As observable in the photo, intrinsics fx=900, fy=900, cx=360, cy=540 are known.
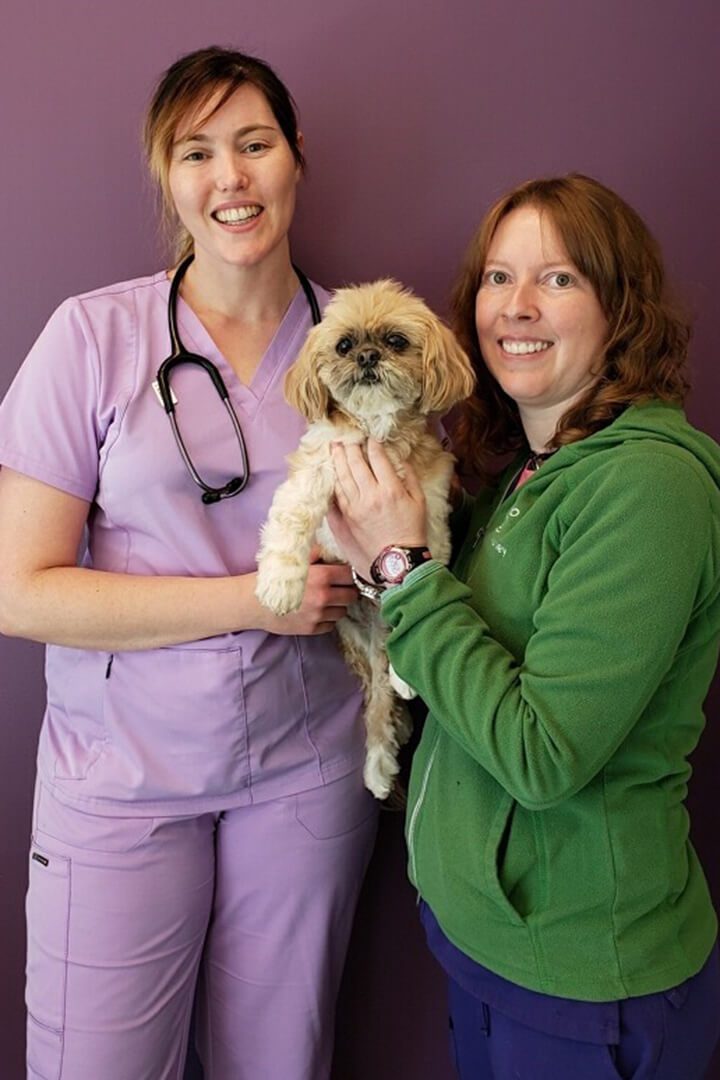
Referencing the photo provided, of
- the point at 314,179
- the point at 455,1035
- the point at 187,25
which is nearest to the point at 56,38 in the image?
the point at 187,25

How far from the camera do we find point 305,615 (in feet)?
4.35

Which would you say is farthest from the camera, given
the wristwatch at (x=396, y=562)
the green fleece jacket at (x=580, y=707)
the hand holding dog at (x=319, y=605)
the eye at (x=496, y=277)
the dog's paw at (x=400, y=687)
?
the dog's paw at (x=400, y=687)

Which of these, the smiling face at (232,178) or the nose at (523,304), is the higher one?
the smiling face at (232,178)

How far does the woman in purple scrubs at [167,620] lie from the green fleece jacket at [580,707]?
320 millimetres

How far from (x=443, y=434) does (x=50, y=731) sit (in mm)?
816

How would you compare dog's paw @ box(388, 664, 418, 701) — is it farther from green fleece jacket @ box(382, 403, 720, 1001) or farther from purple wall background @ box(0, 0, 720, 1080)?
purple wall background @ box(0, 0, 720, 1080)

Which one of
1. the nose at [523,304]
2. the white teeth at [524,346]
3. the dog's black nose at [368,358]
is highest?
the nose at [523,304]

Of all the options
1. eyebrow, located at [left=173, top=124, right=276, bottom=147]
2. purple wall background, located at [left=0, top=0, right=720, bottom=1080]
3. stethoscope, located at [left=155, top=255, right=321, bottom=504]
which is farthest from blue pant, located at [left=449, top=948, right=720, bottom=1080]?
eyebrow, located at [left=173, top=124, right=276, bottom=147]

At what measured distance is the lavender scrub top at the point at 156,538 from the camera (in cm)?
129

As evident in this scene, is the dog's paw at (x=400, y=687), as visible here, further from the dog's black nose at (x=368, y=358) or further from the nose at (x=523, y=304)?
the nose at (x=523, y=304)

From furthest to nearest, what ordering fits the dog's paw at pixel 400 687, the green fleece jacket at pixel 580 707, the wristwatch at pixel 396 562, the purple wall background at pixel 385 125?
the purple wall background at pixel 385 125 < the dog's paw at pixel 400 687 < the wristwatch at pixel 396 562 < the green fleece jacket at pixel 580 707

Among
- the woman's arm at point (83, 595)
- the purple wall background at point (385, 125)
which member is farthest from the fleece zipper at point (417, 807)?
the purple wall background at point (385, 125)

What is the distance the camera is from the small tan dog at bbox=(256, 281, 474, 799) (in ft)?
4.26

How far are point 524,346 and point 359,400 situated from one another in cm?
28
